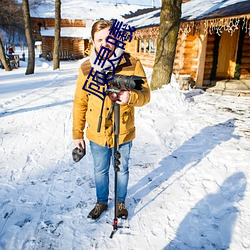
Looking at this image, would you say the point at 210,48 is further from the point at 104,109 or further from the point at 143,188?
the point at 104,109

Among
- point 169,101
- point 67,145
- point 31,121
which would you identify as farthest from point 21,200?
point 169,101

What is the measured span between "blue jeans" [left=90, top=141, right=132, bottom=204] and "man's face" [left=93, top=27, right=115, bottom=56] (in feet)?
3.00

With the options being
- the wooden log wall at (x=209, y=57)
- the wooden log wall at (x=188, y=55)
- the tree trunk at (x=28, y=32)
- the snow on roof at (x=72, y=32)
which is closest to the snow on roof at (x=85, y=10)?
the snow on roof at (x=72, y=32)

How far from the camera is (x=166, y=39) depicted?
722 centimetres

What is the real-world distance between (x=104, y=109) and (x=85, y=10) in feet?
119

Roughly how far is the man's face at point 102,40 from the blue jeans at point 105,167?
0.91 metres

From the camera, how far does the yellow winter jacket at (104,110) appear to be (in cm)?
202

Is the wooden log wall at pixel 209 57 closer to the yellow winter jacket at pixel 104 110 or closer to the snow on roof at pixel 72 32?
the yellow winter jacket at pixel 104 110

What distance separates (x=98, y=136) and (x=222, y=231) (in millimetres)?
1643

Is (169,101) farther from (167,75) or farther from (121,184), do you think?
(121,184)

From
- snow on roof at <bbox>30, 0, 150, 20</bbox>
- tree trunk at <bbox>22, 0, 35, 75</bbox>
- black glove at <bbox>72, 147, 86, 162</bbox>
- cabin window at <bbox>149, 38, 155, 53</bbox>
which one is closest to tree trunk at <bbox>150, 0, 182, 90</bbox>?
black glove at <bbox>72, 147, 86, 162</bbox>

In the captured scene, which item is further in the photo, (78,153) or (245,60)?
(245,60)

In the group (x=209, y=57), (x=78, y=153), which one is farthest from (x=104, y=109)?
(x=209, y=57)

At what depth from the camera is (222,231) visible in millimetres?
2352
